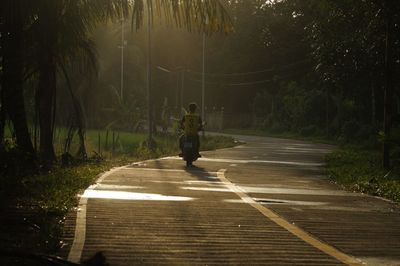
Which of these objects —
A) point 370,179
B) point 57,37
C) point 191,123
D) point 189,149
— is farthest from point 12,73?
point 370,179

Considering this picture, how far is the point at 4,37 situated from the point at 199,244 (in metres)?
6.69

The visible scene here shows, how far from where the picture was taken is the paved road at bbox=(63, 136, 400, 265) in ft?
25.1

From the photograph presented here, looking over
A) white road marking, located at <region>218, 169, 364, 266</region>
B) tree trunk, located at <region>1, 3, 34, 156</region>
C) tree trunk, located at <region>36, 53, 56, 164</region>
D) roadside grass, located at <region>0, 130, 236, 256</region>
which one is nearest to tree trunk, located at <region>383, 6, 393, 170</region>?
white road marking, located at <region>218, 169, 364, 266</region>

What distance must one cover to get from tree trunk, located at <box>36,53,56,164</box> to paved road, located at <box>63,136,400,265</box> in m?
2.87

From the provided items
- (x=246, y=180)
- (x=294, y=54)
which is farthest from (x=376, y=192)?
(x=294, y=54)

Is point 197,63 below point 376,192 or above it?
above

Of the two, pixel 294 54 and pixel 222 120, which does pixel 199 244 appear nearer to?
pixel 294 54

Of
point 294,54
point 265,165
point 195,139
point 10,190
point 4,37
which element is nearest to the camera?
point 10,190

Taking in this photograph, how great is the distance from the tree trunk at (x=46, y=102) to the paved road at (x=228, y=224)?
2.87 meters

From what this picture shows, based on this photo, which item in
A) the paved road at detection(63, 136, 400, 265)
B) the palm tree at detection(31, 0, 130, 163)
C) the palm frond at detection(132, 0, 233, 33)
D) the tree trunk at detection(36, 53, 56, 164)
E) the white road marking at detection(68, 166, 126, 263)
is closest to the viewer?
the white road marking at detection(68, 166, 126, 263)

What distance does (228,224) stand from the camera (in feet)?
31.3

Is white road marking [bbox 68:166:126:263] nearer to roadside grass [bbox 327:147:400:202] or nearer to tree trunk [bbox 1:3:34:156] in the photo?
tree trunk [bbox 1:3:34:156]

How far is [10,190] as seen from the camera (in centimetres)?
1105

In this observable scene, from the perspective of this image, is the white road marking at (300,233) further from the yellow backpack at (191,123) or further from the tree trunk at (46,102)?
the yellow backpack at (191,123)
